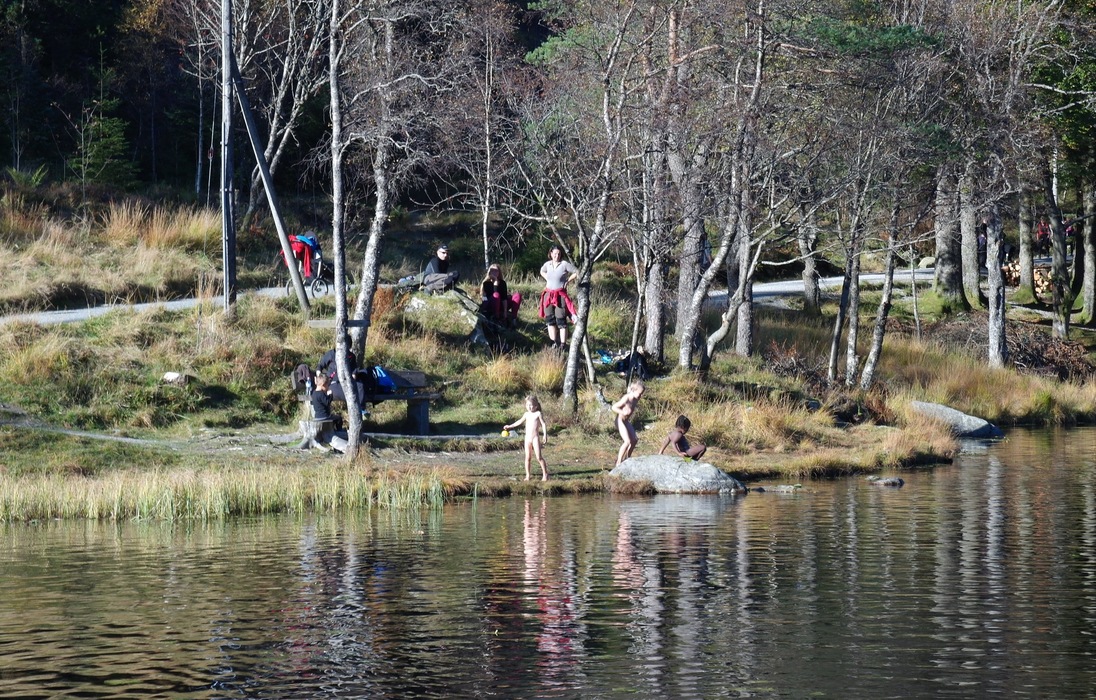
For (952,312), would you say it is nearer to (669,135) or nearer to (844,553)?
(669,135)

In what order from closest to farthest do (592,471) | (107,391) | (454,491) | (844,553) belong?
(844,553)
(454,491)
(592,471)
(107,391)

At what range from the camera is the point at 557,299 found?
30.8 meters

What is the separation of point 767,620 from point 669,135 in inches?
699

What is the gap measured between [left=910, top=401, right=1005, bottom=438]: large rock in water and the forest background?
1993 mm

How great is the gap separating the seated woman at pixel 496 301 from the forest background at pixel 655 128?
76.3 inches

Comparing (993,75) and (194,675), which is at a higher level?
(993,75)

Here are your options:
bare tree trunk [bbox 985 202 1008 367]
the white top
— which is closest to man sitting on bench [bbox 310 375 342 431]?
the white top

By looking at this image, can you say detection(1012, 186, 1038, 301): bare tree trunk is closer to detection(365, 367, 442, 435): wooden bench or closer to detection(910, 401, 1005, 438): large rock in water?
detection(910, 401, 1005, 438): large rock in water

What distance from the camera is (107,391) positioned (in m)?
25.7

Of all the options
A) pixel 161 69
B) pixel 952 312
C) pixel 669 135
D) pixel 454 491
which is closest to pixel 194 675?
pixel 454 491

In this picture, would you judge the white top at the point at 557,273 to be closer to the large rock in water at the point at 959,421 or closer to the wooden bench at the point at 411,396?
the wooden bench at the point at 411,396

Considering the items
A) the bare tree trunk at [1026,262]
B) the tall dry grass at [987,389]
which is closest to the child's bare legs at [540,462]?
the tall dry grass at [987,389]

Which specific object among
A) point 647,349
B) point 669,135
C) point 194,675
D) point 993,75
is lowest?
point 194,675

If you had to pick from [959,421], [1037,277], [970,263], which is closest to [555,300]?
[959,421]
